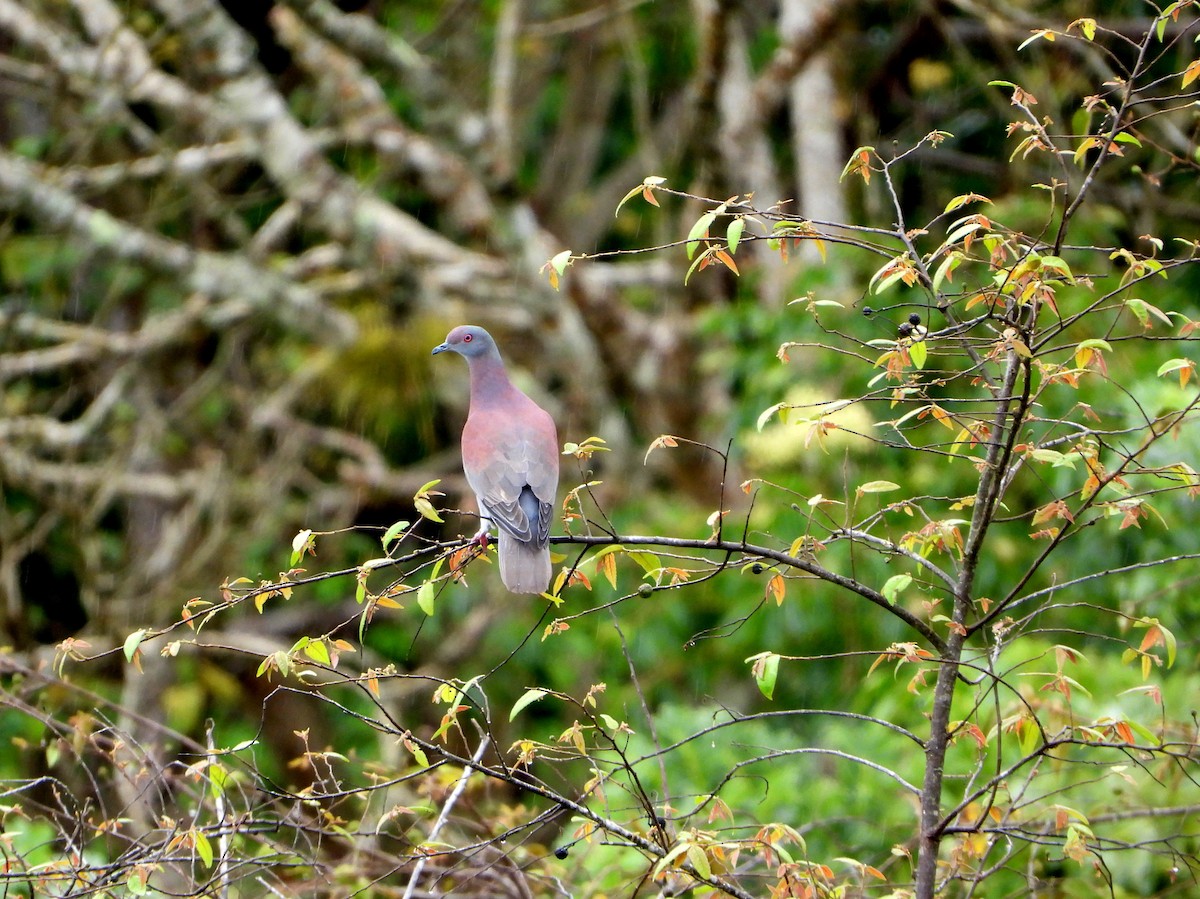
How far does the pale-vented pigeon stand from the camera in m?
3.63

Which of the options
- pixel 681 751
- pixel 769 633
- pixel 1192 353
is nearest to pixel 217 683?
pixel 769 633

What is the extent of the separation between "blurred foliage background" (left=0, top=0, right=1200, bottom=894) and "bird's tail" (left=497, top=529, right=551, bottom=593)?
2.52 metres

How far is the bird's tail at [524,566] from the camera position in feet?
11.8

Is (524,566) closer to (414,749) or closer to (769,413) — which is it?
(414,749)

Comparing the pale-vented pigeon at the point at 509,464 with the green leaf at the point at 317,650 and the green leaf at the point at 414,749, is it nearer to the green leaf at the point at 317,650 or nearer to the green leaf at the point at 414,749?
the green leaf at the point at 414,749

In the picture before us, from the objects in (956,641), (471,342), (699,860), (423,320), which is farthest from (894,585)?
(423,320)

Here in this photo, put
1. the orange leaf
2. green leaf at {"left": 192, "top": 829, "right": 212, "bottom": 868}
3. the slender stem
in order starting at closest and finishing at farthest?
green leaf at {"left": 192, "top": 829, "right": 212, "bottom": 868}
the slender stem
the orange leaf

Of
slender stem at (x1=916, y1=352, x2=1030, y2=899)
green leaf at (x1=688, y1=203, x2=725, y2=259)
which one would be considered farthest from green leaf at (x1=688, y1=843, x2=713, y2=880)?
green leaf at (x1=688, y1=203, x2=725, y2=259)

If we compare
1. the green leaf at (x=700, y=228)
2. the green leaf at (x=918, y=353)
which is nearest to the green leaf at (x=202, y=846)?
the green leaf at (x=700, y=228)

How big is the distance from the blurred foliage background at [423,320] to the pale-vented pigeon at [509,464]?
188 cm

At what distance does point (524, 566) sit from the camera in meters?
3.61

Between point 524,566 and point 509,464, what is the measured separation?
488 millimetres

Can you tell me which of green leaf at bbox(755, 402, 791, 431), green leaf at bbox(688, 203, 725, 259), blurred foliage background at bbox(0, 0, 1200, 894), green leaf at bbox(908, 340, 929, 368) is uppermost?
green leaf at bbox(688, 203, 725, 259)

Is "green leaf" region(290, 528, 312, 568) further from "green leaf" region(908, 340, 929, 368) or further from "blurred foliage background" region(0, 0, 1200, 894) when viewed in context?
"blurred foliage background" region(0, 0, 1200, 894)
